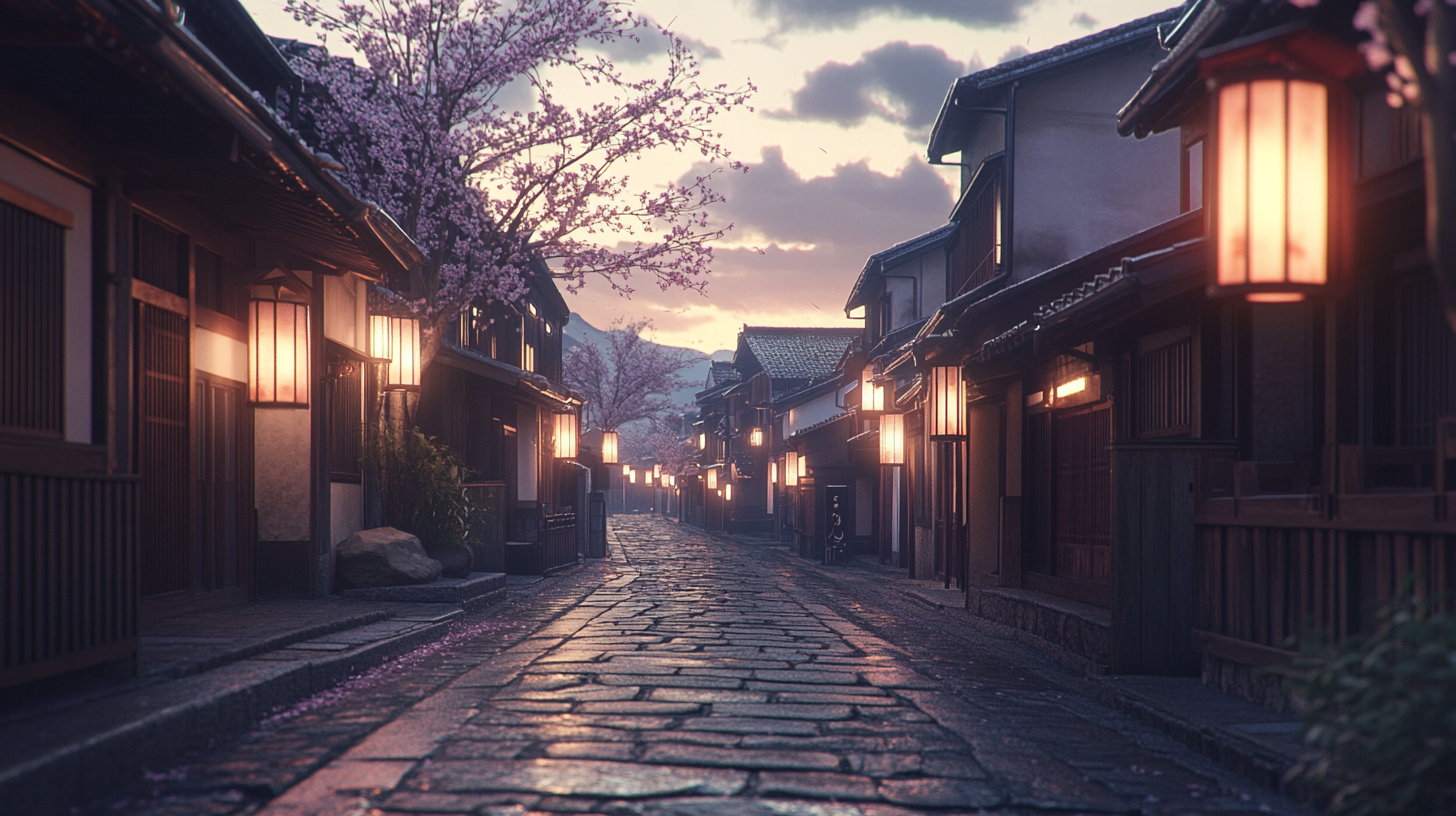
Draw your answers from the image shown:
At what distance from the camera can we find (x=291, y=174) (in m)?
8.80

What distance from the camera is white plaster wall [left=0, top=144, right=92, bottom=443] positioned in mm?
7658

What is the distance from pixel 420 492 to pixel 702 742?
11668 millimetres

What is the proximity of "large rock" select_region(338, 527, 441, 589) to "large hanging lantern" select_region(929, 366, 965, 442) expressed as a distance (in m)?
8.40

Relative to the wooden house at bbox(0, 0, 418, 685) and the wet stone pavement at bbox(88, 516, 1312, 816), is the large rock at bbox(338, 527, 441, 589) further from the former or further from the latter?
the wet stone pavement at bbox(88, 516, 1312, 816)

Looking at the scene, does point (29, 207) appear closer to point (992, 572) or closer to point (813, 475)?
point (992, 572)

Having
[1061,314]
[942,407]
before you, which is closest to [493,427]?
[942,407]

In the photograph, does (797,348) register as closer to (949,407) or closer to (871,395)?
(871,395)

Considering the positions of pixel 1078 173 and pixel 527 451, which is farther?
pixel 527 451

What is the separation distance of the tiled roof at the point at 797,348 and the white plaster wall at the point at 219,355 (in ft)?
143

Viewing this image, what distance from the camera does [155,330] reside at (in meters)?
10.4

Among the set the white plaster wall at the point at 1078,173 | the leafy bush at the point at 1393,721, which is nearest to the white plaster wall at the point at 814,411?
the white plaster wall at the point at 1078,173

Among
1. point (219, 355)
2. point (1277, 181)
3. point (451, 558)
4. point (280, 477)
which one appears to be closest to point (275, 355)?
point (219, 355)

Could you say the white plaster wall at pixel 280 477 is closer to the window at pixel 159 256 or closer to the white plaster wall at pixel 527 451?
the window at pixel 159 256

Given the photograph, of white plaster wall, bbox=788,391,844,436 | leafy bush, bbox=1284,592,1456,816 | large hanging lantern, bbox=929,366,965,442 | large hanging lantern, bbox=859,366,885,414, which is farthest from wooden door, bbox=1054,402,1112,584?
white plaster wall, bbox=788,391,844,436
